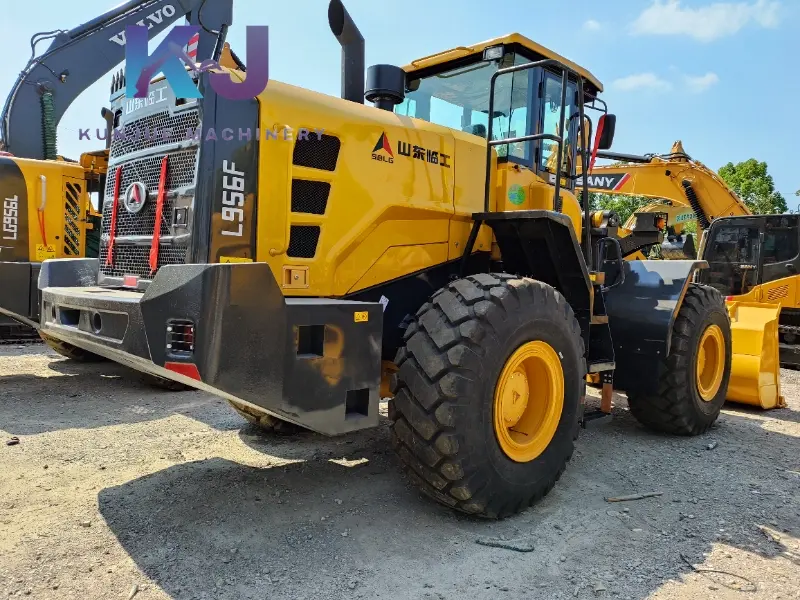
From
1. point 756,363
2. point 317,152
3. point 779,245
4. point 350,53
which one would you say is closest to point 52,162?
point 350,53

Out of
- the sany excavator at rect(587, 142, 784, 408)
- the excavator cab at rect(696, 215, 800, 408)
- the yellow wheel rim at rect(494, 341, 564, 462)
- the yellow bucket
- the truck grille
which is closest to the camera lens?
the truck grille

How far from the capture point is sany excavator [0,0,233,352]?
796 cm

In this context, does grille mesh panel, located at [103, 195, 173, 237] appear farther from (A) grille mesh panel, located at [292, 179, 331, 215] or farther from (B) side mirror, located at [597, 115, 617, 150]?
(B) side mirror, located at [597, 115, 617, 150]

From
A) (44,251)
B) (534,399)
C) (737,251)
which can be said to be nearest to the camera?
(534,399)

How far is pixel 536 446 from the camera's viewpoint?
376cm

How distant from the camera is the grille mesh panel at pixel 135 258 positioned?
3449mm

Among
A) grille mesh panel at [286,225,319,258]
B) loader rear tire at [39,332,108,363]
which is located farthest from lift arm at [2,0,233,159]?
grille mesh panel at [286,225,319,258]

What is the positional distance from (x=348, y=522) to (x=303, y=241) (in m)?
1.54

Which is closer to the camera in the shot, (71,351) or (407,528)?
(407,528)

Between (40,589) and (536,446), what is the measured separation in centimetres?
256

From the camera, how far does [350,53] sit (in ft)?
13.1

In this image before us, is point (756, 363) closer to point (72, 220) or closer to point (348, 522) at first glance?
point (348, 522)

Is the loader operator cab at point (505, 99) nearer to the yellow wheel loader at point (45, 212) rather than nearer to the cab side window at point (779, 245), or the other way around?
the yellow wheel loader at point (45, 212)

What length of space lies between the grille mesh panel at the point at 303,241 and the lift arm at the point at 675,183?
979 cm
